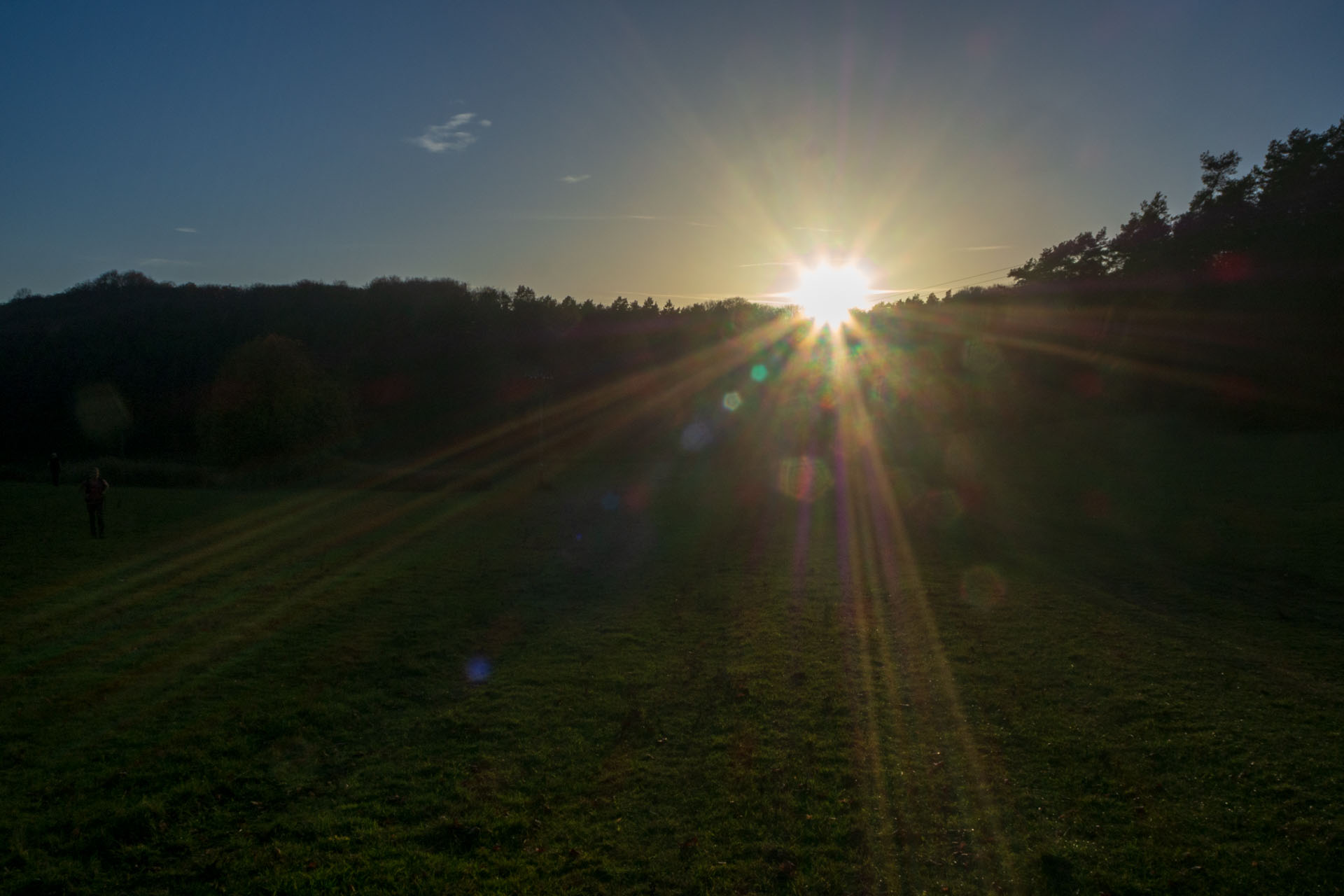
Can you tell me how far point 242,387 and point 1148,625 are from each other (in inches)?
1915

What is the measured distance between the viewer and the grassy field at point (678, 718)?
16.1 feet

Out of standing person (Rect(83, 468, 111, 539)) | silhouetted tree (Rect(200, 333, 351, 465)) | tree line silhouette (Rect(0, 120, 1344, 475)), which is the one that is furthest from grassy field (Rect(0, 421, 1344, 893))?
silhouetted tree (Rect(200, 333, 351, 465))

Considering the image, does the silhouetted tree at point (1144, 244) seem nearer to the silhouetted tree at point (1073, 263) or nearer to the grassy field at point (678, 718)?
the silhouetted tree at point (1073, 263)

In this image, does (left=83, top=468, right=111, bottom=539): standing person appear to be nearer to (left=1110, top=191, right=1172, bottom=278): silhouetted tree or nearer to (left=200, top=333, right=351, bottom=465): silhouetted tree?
(left=200, top=333, right=351, bottom=465): silhouetted tree

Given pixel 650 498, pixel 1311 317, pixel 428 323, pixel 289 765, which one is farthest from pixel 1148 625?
pixel 428 323

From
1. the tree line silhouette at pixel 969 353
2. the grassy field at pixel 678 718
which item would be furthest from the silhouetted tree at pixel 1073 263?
the grassy field at pixel 678 718

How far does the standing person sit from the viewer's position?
55.7 feet

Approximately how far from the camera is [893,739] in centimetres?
683

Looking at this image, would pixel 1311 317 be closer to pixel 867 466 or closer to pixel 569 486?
pixel 867 466

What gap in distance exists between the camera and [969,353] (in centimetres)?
4741

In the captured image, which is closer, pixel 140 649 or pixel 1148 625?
pixel 140 649

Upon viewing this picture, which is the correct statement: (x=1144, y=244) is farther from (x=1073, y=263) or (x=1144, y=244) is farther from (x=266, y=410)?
(x=266, y=410)

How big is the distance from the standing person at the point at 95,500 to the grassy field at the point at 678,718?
805mm

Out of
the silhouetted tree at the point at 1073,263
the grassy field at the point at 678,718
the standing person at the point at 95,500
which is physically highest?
the silhouetted tree at the point at 1073,263
